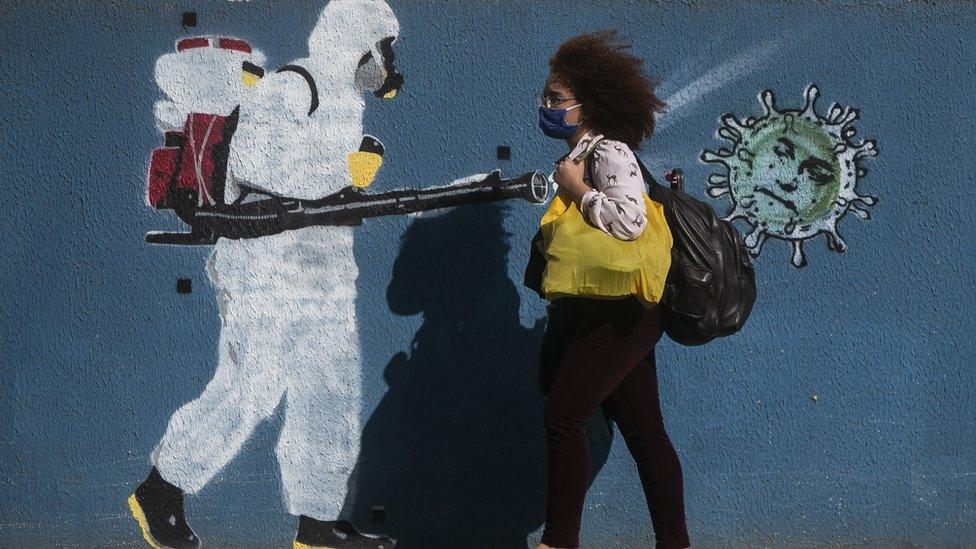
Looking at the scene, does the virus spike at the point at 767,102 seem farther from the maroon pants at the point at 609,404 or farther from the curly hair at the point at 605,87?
the maroon pants at the point at 609,404

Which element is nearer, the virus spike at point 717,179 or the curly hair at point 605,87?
the curly hair at point 605,87

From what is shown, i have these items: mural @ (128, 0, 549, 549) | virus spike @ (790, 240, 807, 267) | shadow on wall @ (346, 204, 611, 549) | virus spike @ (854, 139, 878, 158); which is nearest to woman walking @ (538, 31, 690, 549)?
shadow on wall @ (346, 204, 611, 549)

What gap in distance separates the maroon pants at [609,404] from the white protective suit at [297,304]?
942mm

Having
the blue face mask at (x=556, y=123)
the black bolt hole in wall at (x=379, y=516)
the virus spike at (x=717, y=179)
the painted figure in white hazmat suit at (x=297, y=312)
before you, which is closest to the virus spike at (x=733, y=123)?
the virus spike at (x=717, y=179)

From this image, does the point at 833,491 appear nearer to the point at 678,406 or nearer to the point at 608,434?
the point at 678,406

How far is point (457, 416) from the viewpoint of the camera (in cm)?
409

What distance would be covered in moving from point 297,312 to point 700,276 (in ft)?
4.77

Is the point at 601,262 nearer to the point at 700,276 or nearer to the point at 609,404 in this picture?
the point at 700,276

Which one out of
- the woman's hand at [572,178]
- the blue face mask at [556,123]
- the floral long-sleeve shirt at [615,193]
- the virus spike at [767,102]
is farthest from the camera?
the virus spike at [767,102]

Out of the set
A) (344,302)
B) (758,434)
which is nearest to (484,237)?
(344,302)

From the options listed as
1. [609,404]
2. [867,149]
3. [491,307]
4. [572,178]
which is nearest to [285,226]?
[491,307]

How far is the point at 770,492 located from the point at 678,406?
17.2 inches

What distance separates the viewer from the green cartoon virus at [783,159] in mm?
4027

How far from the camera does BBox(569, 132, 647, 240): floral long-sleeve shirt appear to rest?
3.16 meters
